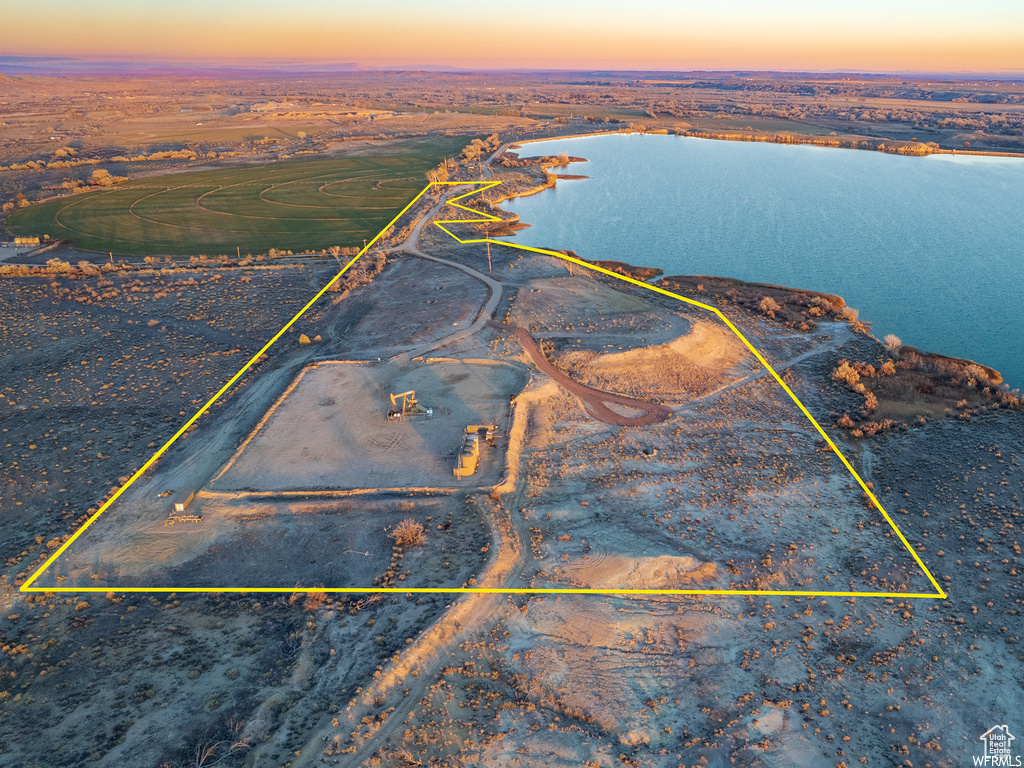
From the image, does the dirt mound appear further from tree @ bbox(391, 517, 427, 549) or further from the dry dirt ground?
tree @ bbox(391, 517, 427, 549)

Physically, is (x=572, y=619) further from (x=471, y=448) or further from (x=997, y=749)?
(x=997, y=749)

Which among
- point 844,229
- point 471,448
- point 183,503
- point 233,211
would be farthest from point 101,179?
point 844,229

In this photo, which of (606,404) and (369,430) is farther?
(606,404)

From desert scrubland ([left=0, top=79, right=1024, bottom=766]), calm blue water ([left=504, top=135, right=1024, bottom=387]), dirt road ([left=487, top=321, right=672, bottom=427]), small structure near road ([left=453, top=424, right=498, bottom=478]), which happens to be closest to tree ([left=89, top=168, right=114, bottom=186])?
desert scrubland ([left=0, top=79, right=1024, bottom=766])

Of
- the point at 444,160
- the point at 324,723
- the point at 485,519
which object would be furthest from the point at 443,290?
the point at 444,160

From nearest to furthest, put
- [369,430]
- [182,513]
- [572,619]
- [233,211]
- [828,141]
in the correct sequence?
[572,619]
[182,513]
[369,430]
[233,211]
[828,141]

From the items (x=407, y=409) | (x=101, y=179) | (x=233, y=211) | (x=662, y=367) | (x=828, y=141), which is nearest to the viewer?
(x=407, y=409)

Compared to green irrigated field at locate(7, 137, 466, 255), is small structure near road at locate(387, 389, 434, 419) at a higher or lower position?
lower
